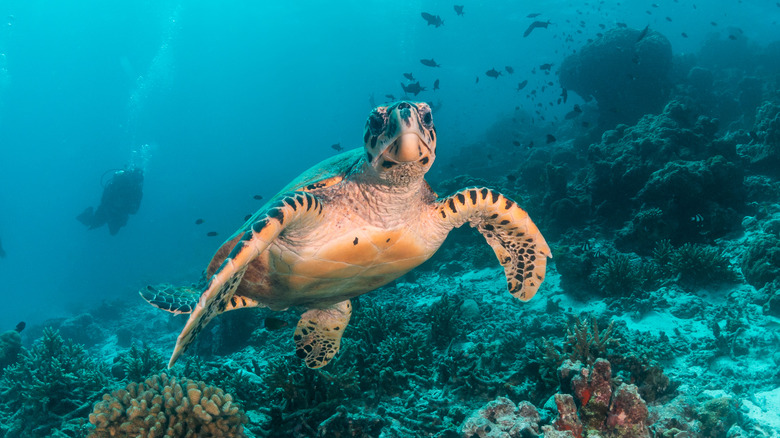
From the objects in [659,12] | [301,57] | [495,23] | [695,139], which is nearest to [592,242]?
[695,139]

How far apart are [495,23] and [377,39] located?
2843cm

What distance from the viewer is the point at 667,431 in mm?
2701

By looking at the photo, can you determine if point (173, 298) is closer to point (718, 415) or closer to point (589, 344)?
point (589, 344)

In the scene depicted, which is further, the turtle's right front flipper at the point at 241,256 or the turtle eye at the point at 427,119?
the turtle eye at the point at 427,119

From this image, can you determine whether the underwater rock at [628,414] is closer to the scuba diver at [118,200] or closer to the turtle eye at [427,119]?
the turtle eye at [427,119]

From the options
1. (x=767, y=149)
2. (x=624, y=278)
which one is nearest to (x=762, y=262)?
(x=624, y=278)

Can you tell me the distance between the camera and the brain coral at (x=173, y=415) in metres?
2.98

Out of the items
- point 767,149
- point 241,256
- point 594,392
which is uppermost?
point 767,149

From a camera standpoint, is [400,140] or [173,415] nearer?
[400,140]

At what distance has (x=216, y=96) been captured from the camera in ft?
407

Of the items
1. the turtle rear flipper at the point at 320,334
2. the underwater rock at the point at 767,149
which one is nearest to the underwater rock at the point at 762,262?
the underwater rock at the point at 767,149

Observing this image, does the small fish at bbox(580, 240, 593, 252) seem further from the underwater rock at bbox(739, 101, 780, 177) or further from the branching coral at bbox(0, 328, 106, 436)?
the branching coral at bbox(0, 328, 106, 436)

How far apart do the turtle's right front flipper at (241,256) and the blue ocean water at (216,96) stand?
41.8 ft

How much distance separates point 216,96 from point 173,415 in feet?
462
